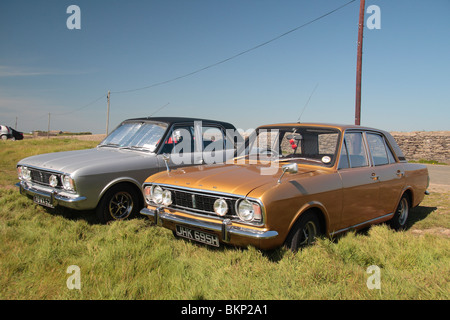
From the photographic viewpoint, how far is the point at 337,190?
4066mm

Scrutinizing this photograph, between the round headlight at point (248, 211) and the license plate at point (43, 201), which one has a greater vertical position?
the round headlight at point (248, 211)

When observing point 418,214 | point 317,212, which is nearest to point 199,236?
point 317,212

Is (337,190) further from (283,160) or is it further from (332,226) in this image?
(283,160)

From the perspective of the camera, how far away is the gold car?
132 inches

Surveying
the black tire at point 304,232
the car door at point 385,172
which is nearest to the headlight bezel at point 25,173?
the black tire at point 304,232

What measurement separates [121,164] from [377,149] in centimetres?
393

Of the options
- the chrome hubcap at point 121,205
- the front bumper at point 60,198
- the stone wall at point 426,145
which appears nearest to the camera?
the front bumper at point 60,198

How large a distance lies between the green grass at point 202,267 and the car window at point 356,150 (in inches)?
35.6

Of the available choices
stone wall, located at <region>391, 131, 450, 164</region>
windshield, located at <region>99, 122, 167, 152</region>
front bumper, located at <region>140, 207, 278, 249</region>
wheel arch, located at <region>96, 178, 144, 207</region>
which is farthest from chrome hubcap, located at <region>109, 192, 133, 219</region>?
stone wall, located at <region>391, 131, 450, 164</region>

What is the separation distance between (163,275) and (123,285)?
39 cm

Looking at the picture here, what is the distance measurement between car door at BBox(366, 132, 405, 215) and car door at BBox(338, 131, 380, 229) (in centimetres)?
16

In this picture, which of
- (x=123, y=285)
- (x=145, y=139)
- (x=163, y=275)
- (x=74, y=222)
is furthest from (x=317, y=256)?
(x=145, y=139)

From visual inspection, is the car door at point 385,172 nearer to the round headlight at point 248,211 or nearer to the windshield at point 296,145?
the windshield at point 296,145

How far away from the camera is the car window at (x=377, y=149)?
16.6 feet
